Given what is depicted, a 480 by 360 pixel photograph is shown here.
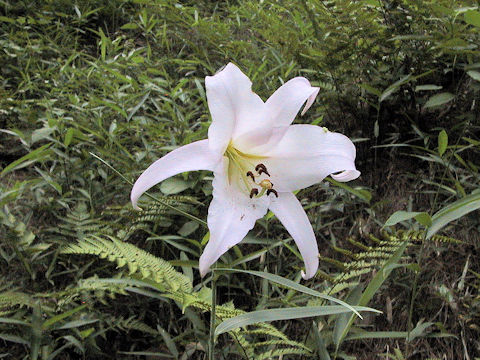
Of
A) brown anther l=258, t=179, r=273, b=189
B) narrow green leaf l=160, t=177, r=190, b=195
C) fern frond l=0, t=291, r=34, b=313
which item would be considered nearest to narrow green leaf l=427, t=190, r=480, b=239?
brown anther l=258, t=179, r=273, b=189

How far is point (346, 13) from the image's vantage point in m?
2.45

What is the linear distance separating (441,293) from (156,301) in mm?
1124

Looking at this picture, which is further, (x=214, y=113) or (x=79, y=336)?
(x=79, y=336)

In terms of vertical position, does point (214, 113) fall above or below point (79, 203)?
above

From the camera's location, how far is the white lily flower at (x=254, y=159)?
3.27 ft

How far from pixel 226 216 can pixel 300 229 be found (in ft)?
0.55

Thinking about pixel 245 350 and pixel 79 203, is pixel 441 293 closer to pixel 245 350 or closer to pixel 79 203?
pixel 245 350

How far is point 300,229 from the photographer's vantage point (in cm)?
107

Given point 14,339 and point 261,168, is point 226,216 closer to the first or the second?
point 261,168

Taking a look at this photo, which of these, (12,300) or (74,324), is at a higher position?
(12,300)

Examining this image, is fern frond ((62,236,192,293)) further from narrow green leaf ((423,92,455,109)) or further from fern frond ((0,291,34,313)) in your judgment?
narrow green leaf ((423,92,455,109))

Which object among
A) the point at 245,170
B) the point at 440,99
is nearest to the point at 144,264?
the point at 245,170

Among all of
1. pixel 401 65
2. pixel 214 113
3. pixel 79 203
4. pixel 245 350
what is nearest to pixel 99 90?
pixel 79 203

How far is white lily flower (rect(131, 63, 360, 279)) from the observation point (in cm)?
100
